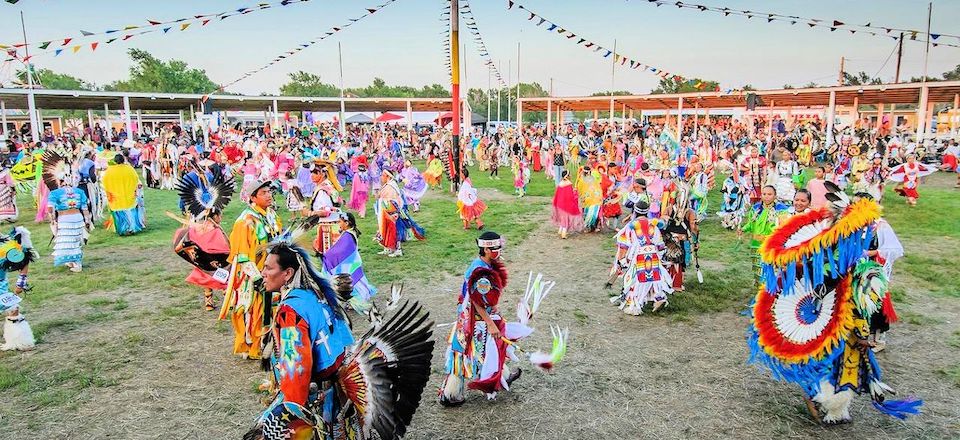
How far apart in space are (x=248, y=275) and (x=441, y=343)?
214 centimetres

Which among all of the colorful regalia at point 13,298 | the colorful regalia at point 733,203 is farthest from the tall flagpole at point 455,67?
the colorful regalia at point 13,298

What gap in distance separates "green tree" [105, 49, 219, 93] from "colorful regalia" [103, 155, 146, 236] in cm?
4504

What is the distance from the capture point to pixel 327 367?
9.59ft

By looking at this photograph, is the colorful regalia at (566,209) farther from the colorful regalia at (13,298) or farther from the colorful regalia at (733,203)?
the colorful regalia at (13,298)

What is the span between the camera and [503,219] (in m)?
13.8

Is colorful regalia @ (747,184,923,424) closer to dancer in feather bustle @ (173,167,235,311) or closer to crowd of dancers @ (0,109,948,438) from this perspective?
crowd of dancers @ (0,109,948,438)

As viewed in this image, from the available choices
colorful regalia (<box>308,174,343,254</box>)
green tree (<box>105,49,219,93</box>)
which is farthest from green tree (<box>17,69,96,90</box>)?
colorful regalia (<box>308,174,343,254</box>)

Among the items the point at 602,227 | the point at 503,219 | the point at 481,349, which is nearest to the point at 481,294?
the point at 481,349

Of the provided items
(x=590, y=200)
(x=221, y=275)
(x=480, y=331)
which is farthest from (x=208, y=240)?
(x=590, y=200)

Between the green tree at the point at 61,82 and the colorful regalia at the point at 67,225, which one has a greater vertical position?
the green tree at the point at 61,82

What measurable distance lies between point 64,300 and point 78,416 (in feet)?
12.8

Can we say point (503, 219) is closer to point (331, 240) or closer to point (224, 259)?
point (331, 240)

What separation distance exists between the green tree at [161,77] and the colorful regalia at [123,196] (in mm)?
Result: 45035

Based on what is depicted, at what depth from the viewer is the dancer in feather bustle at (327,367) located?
108 inches
